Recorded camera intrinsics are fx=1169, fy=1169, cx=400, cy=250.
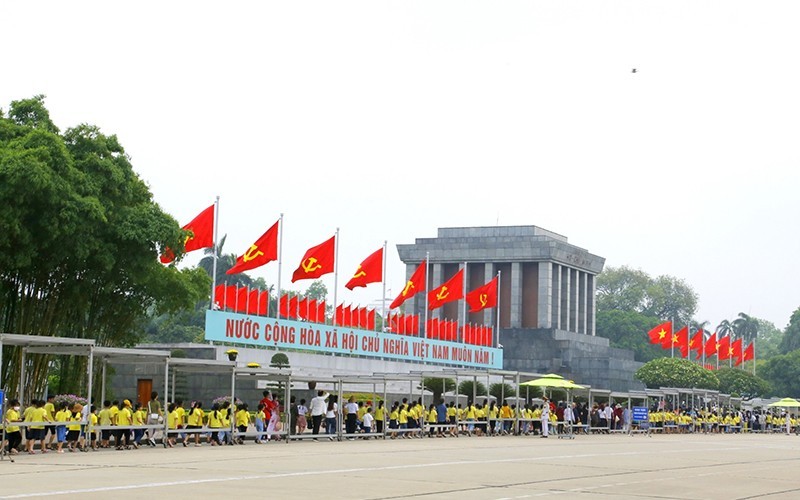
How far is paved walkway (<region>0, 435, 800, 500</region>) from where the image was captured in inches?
672

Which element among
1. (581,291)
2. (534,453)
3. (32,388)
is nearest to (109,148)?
(32,388)

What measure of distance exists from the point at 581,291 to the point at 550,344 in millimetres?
20931

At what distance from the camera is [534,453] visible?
29.5m

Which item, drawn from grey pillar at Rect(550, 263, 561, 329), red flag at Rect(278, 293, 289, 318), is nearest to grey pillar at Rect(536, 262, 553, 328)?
grey pillar at Rect(550, 263, 561, 329)

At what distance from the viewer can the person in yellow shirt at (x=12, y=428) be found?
→ 24.8 m

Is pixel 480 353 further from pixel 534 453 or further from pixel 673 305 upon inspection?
pixel 673 305

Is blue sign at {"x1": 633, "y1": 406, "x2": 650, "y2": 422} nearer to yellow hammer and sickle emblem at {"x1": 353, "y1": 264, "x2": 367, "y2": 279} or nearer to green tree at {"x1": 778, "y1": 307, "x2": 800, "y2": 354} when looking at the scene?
yellow hammer and sickle emblem at {"x1": 353, "y1": 264, "x2": 367, "y2": 279}

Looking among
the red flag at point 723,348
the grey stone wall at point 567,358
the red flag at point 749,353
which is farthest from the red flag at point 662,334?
the red flag at point 749,353

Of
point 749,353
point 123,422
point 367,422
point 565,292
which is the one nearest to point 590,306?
point 565,292

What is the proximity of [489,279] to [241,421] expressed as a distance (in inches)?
2678

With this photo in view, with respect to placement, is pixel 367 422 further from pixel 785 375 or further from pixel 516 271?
pixel 785 375

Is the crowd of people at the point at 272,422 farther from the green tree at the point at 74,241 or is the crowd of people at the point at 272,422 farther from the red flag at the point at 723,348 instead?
the red flag at the point at 723,348

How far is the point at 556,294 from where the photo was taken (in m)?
100

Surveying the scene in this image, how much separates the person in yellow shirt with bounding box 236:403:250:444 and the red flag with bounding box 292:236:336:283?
18.9m
